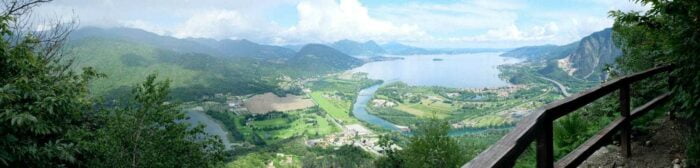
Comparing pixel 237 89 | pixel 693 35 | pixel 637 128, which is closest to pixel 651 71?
pixel 693 35

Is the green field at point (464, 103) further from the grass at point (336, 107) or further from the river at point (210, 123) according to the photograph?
the river at point (210, 123)

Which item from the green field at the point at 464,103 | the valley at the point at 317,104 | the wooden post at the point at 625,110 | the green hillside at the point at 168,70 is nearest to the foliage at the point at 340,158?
the valley at the point at 317,104

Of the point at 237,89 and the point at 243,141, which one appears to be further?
the point at 237,89

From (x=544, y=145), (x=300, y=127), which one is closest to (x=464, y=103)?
(x=300, y=127)

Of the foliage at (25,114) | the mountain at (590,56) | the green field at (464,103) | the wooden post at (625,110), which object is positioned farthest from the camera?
the mountain at (590,56)

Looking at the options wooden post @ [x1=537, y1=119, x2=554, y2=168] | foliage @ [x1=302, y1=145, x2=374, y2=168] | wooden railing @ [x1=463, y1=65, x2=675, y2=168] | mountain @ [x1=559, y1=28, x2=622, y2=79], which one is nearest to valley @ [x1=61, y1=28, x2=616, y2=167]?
foliage @ [x1=302, y1=145, x2=374, y2=168]

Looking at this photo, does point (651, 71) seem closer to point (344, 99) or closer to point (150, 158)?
point (150, 158)
